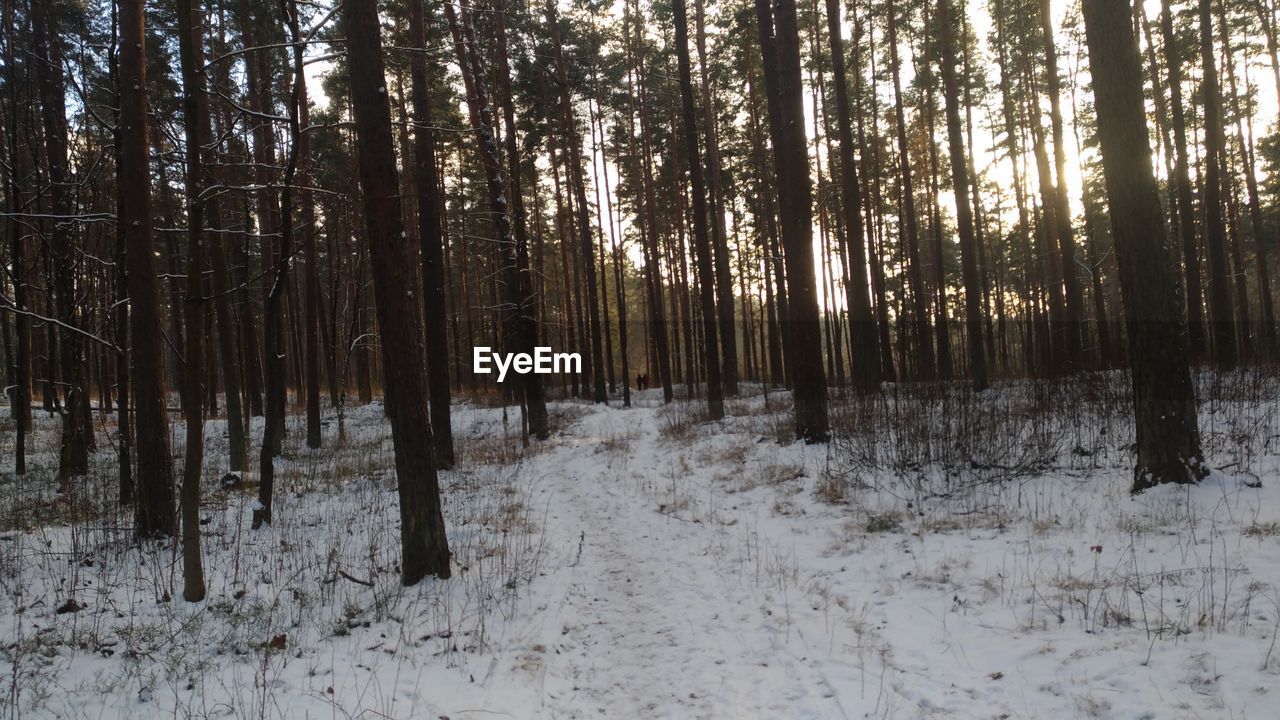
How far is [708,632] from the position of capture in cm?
475

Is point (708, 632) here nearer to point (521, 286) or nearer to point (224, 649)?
point (224, 649)

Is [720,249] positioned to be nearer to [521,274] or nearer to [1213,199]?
[521,274]

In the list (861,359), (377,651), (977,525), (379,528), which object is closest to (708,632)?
(377,651)

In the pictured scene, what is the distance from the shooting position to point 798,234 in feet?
36.0

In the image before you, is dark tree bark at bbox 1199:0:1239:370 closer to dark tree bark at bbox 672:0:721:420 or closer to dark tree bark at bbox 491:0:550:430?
dark tree bark at bbox 672:0:721:420

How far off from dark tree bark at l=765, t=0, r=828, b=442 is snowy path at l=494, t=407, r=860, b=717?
330cm

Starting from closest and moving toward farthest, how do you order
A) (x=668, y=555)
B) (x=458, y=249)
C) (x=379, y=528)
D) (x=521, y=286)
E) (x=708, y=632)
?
(x=708, y=632)
(x=668, y=555)
(x=379, y=528)
(x=521, y=286)
(x=458, y=249)

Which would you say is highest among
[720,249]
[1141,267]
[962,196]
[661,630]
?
[720,249]

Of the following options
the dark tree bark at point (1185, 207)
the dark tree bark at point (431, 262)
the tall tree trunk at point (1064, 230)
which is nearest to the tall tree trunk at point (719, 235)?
the tall tree trunk at point (1064, 230)

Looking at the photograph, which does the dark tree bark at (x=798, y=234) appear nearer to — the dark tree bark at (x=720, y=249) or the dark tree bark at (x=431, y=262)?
the dark tree bark at (x=431, y=262)

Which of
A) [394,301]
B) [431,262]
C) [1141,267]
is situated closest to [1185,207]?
[1141,267]

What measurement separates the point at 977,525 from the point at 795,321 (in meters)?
5.48

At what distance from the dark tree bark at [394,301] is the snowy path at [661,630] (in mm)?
1217

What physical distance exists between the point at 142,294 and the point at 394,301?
107 inches
